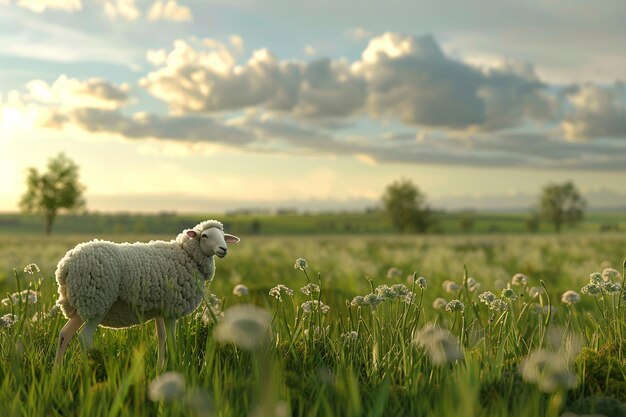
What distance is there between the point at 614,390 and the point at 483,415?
1377 millimetres

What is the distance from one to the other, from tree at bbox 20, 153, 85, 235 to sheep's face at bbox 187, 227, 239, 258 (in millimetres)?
103327

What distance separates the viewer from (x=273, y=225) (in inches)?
5153

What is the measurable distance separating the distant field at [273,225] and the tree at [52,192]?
41.6ft

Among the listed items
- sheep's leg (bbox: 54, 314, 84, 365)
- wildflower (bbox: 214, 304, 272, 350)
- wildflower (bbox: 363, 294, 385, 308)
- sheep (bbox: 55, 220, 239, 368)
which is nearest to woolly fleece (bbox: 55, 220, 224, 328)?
sheep (bbox: 55, 220, 239, 368)

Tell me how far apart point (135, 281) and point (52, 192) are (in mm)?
106570

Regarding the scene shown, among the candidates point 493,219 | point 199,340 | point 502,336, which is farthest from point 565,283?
point 493,219

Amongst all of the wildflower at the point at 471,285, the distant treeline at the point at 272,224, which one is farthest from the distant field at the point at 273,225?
the wildflower at the point at 471,285

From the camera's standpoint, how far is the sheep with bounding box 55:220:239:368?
4.59 metres

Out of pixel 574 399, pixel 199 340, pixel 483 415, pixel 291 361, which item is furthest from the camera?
pixel 199 340

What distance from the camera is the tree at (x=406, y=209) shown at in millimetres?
123688

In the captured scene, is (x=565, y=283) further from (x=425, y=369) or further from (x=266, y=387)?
(x=266, y=387)

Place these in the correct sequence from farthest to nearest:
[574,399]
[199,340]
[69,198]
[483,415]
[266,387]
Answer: [69,198]
[199,340]
[574,399]
[483,415]
[266,387]

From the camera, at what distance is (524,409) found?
12.0 ft

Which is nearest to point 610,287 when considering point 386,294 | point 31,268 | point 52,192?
point 386,294
